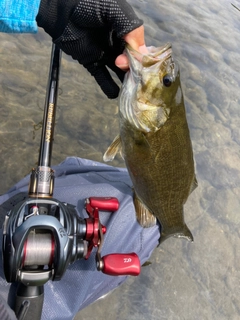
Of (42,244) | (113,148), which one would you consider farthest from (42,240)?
(113,148)

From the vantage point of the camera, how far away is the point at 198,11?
287 inches

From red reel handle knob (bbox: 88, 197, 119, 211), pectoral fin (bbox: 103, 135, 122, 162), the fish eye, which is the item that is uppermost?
the fish eye

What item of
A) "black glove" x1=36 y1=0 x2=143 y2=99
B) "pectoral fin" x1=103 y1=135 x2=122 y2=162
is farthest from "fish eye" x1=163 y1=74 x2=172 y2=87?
"pectoral fin" x1=103 y1=135 x2=122 y2=162

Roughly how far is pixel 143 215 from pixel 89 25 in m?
1.29

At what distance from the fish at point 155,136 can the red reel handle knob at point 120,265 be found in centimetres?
54

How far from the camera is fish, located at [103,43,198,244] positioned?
6.33 ft

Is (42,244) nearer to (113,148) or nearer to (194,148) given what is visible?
(113,148)

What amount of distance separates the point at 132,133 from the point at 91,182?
1.90ft

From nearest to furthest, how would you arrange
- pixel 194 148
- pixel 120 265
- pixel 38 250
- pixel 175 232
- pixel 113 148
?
pixel 38 250 → pixel 120 265 → pixel 113 148 → pixel 175 232 → pixel 194 148

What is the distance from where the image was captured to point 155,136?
6.75ft

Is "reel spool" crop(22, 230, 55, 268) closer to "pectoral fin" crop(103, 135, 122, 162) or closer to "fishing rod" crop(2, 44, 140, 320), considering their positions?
"fishing rod" crop(2, 44, 140, 320)

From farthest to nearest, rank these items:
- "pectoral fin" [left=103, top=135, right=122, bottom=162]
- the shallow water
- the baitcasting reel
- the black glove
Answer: the shallow water → "pectoral fin" [left=103, top=135, right=122, bottom=162] → the black glove → the baitcasting reel

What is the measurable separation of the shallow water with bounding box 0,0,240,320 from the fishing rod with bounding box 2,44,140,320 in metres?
0.95

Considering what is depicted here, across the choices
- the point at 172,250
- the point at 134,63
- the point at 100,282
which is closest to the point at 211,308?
the point at 172,250
